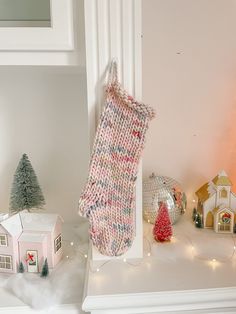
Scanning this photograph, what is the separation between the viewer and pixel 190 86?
1121mm

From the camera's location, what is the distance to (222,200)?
3.41 feet

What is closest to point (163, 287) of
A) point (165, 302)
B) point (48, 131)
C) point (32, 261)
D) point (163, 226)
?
point (165, 302)

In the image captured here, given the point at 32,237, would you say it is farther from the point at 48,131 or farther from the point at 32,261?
the point at 48,131

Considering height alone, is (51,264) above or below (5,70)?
below

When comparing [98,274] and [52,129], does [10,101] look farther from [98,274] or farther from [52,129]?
[98,274]

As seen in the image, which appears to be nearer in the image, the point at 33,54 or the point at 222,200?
the point at 33,54

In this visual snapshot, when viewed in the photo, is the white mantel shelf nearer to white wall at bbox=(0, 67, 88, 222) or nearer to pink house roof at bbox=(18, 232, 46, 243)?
pink house roof at bbox=(18, 232, 46, 243)

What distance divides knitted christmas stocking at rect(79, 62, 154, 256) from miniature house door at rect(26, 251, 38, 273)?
17 centimetres

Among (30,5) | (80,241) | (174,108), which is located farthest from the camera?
(174,108)

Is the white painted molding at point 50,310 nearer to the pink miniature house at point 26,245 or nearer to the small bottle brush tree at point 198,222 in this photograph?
the pink miniature house at point 26,245

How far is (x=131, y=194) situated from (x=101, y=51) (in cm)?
34

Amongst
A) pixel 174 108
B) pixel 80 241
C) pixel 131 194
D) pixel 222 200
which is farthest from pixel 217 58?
pixel 80 241

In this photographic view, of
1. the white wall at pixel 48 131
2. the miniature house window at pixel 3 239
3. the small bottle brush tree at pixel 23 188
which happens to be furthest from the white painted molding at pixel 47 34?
the miniature house window at pixel 3 239

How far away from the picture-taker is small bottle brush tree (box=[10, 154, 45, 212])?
1.02 m
